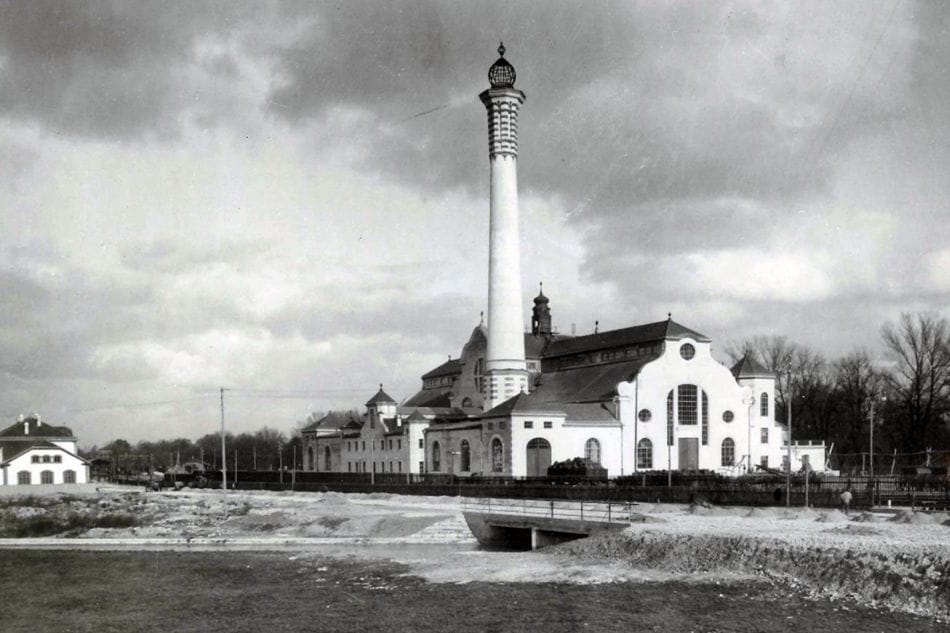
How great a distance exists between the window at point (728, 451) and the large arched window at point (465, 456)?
1740 centimetres

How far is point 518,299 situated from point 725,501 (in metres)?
27.8

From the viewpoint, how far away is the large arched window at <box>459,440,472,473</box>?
67.7 metres

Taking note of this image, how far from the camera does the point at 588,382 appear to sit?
6994 centimetres

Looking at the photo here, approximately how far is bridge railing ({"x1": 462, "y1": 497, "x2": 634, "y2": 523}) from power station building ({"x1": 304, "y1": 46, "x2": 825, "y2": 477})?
44.5 feet

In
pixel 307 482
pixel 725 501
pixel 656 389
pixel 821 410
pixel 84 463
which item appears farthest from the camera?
pixel 821 410

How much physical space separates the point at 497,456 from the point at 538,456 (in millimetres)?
3028

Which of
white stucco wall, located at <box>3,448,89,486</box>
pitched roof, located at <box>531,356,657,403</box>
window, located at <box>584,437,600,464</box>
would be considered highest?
pitched roof, located at <box>531,356,657,403</box>

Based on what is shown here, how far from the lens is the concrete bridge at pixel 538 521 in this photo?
3703 cm

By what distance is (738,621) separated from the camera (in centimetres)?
2372

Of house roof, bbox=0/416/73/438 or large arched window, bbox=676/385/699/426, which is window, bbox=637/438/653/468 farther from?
house roof, bbox=0/416/73/438

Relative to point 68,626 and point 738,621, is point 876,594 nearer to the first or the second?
point 738,621

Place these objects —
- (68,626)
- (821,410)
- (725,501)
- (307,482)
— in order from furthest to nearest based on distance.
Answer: (821,410) → (307,482) → (725,501) → (68,626)

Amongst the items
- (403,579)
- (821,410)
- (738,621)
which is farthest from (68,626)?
(821,410)

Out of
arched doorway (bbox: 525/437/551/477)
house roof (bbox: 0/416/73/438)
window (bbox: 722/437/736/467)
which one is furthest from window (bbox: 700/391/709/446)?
house roof (bbox: 0/416/73/438)
